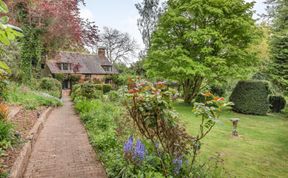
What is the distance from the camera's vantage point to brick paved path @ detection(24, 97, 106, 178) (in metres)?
4.51

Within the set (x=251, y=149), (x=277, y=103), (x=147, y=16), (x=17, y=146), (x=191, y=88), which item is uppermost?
(x=147, y=16)

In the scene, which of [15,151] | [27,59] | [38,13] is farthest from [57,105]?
[15,151]

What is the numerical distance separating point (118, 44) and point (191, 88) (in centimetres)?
2735

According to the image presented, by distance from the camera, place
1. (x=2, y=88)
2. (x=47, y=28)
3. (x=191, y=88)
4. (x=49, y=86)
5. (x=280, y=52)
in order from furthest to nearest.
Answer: (x=49, y=86) → (x=191, y=88) → (x=47, y=28) → (x=280, y=52) → (x=2, y=88)

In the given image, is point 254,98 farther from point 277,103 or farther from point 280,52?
point 277,103

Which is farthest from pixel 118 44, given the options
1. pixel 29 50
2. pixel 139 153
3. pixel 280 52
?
pixel 139 153

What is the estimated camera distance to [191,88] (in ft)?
58.5

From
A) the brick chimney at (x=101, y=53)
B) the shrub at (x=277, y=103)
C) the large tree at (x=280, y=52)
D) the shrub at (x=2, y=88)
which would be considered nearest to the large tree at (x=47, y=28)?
the shrub at (x=2, y=88)

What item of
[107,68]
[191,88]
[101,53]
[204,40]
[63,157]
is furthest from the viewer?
[101,53]

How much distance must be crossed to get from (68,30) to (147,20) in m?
14.3

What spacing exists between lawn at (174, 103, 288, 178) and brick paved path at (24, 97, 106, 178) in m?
3.25

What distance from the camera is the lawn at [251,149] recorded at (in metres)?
5.68

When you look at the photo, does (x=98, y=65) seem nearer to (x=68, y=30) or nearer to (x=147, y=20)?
(x=147, y=20)

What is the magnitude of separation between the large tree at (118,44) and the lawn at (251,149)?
32.9 m
